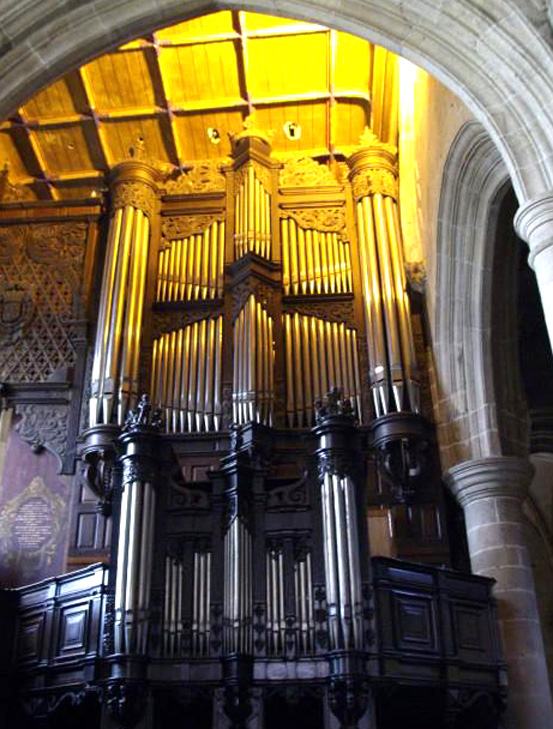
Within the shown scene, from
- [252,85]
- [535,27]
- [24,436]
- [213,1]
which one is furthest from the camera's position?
[252,85]

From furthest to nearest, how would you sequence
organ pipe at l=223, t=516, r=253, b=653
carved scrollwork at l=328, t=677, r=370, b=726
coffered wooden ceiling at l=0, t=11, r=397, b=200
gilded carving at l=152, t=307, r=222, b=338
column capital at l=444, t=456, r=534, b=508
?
coffered wooden ceiling at l=0, t=11, r=397, b=200
gilded carving at l=152, t=307, r=222, b=338
column capital at l=444, t=456, r=534, b=508
organ pipe at l=223, t=516, r=253, b=653
carved scrollwork at l=328, t=677, r=370, b=726

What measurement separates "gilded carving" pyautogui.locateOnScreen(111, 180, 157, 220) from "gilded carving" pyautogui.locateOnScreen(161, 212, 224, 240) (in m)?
0.27

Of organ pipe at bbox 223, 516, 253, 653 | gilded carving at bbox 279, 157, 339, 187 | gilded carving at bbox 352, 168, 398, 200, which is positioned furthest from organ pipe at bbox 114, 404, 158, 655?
gilded carving at bbox 279, 157, 339, 187

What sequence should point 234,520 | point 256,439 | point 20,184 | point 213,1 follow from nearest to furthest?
point 234,520, point 213,1, point 256,439, point 20,184

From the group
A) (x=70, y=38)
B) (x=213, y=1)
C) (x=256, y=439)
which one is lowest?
(x=256, y=439)

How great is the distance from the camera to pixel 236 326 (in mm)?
11000

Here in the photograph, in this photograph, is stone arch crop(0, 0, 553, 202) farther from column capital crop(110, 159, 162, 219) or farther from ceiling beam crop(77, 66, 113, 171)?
ceiling beam crop(77, 66, 113, 171)

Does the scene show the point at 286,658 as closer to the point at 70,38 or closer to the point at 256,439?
the point at 256,439

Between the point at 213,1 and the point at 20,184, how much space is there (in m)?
6.08

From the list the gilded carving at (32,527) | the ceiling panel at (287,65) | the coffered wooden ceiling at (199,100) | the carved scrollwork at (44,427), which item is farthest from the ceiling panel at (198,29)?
the gilded carving at (32,527)

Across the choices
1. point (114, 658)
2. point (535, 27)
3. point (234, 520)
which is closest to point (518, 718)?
point (234, 520)

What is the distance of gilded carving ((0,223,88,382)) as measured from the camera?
36.7 ft

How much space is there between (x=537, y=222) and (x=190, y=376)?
17.7 ft

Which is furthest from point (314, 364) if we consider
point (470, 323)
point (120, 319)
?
point (120, 319)
